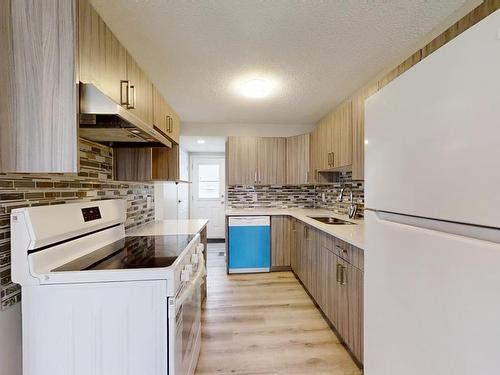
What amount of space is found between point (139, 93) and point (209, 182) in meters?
4.07

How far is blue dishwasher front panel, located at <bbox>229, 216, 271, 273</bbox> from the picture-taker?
3.53 metres

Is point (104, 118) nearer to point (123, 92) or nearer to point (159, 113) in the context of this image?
point (123, 92)

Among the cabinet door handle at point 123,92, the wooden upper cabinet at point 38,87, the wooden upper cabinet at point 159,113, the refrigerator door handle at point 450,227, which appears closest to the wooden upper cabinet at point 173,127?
the wooden upper cabinet at point 159,113

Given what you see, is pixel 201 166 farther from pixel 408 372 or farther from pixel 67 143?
pixel 408 372

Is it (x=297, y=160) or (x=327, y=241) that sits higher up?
(x=297, y=160)

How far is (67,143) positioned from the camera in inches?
37.6

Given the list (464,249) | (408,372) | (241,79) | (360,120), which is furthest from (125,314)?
(360,120)

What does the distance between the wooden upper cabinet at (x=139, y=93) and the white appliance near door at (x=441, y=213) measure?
133 centimetres

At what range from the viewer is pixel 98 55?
115cm

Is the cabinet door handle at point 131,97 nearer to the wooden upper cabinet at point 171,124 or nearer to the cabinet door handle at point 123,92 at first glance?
the cabinet door handle at point 123,92

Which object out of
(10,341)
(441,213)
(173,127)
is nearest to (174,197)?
(173,127)

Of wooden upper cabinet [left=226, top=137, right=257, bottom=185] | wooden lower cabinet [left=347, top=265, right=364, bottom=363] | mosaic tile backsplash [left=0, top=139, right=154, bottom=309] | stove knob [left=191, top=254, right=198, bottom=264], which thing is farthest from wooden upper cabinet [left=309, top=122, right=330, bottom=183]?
mosaic tile backsplash [left=0, top=139, right=154, bottom=309]

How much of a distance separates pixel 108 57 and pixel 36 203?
771 mm

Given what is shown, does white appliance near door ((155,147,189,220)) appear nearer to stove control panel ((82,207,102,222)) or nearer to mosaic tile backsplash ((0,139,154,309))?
mosaic tile backsplash ((0,139,154,309))
